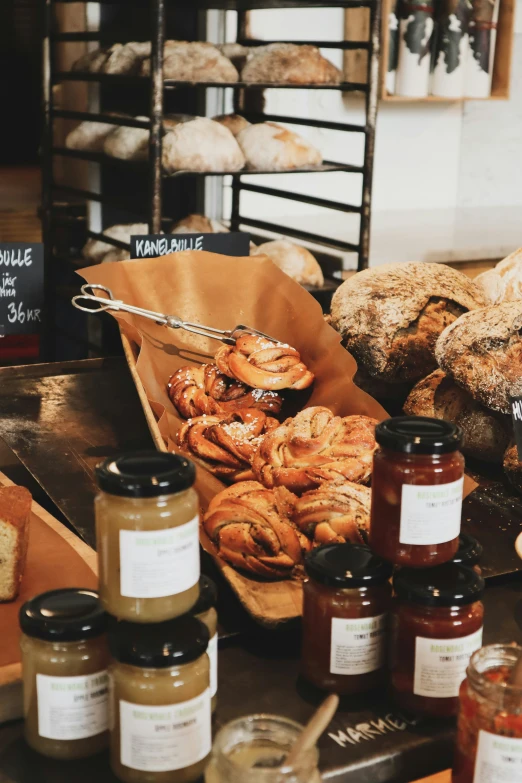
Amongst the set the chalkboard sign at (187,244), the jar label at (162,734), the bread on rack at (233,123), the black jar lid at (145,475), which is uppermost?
the bread on rack at (233,123)

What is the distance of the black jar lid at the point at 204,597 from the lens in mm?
905

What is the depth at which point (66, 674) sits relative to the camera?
854 millimetres

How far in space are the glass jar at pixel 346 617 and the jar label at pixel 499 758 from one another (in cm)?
19

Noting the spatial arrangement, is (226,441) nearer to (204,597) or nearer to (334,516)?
(334,516)

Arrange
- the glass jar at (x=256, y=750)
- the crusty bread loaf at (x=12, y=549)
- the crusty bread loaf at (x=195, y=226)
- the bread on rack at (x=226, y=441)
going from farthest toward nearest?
the crusty bread loaf at (x=195, y=226) → the bread on rack at (x=226, y=441) → the crusty bread loaf at (x=12, y=549) → the glass jar at (x=256, y=750)

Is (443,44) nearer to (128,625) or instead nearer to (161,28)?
(161,28)

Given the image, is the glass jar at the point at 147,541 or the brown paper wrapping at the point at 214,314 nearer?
the glass jar at the point at 147,541

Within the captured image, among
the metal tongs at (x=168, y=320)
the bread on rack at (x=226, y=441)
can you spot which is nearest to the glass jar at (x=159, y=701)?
the bread on rack at (x=226, y=441)

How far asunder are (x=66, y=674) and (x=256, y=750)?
199 mm

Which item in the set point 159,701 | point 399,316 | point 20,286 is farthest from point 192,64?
A: point 159,701

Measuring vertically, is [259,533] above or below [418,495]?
below

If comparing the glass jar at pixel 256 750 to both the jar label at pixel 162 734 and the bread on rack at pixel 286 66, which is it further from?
the bread on rack at pixel 286 66

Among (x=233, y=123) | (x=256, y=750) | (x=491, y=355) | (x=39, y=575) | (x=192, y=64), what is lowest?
(x=39, y=575)

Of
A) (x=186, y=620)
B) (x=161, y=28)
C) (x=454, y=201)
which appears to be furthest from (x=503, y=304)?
(x=454, y=201)
